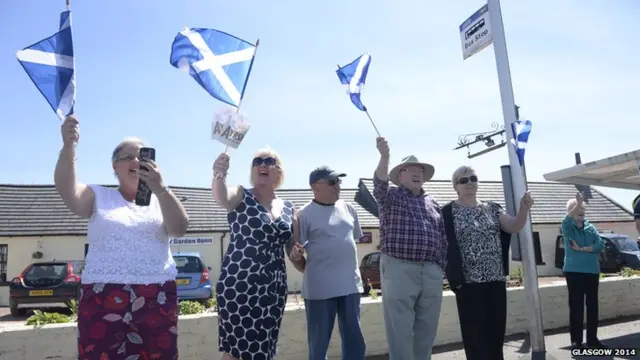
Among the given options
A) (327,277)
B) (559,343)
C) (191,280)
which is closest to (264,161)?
(327,277)

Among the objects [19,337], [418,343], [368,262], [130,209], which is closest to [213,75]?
[130,209]

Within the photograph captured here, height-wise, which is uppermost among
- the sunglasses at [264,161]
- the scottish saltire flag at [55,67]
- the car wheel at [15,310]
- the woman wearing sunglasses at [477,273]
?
the scottish saltire flag at [55,67]

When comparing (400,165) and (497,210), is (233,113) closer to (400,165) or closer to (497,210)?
(400,165)

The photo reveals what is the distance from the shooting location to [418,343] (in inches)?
162

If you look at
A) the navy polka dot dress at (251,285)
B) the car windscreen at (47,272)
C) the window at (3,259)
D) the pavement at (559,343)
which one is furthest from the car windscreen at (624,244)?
the window at (3,259)

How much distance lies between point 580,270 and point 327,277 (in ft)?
12.2

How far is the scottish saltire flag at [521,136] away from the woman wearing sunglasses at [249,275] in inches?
130

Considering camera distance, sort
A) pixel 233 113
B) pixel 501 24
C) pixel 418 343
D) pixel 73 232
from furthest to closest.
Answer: pixel 73 232, pixel 501 24, pixel 418 343, pixel 233 113

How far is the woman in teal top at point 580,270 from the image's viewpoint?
5.91m

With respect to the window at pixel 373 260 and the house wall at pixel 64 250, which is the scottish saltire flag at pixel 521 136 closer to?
the window at pixel 373 260

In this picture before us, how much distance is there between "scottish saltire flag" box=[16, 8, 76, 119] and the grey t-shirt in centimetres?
193

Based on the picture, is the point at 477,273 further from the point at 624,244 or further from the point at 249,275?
the point at 624,244

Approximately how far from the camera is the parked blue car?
40.8ft

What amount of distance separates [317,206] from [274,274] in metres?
0.99
